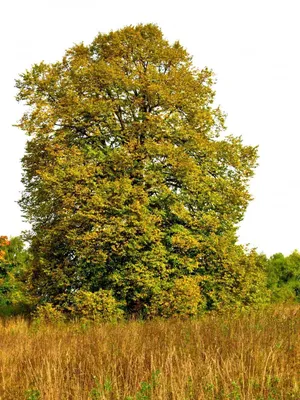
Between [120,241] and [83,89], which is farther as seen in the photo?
[83,89]

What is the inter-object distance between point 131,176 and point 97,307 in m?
5.86

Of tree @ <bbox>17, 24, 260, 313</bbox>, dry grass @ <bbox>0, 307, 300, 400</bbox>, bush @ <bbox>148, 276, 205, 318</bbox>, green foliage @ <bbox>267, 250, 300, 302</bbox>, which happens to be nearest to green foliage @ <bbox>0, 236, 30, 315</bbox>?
tree @ <bbox>17, 24, 260, 313</bbox>

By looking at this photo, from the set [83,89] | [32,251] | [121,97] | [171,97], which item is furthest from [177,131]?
[32,251]

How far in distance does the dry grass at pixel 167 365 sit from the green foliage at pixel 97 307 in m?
6.21

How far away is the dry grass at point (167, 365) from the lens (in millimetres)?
7141

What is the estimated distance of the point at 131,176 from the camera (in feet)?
72.4

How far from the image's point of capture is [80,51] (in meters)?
24.8

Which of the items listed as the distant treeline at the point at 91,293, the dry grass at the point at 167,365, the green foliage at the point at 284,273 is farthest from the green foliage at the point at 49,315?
the green foliage at the point at 284,273

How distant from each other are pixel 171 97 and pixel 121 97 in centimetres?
239

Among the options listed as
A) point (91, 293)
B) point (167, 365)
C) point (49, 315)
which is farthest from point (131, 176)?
point (167, 365)

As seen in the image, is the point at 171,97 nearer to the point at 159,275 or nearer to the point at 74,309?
the point at 159,275

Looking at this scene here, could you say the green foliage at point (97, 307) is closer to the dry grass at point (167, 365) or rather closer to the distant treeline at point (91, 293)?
the distant treeline at point (91, 293)

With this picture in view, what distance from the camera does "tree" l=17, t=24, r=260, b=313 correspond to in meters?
20.0

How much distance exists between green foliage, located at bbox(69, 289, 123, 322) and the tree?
67 centimetres
